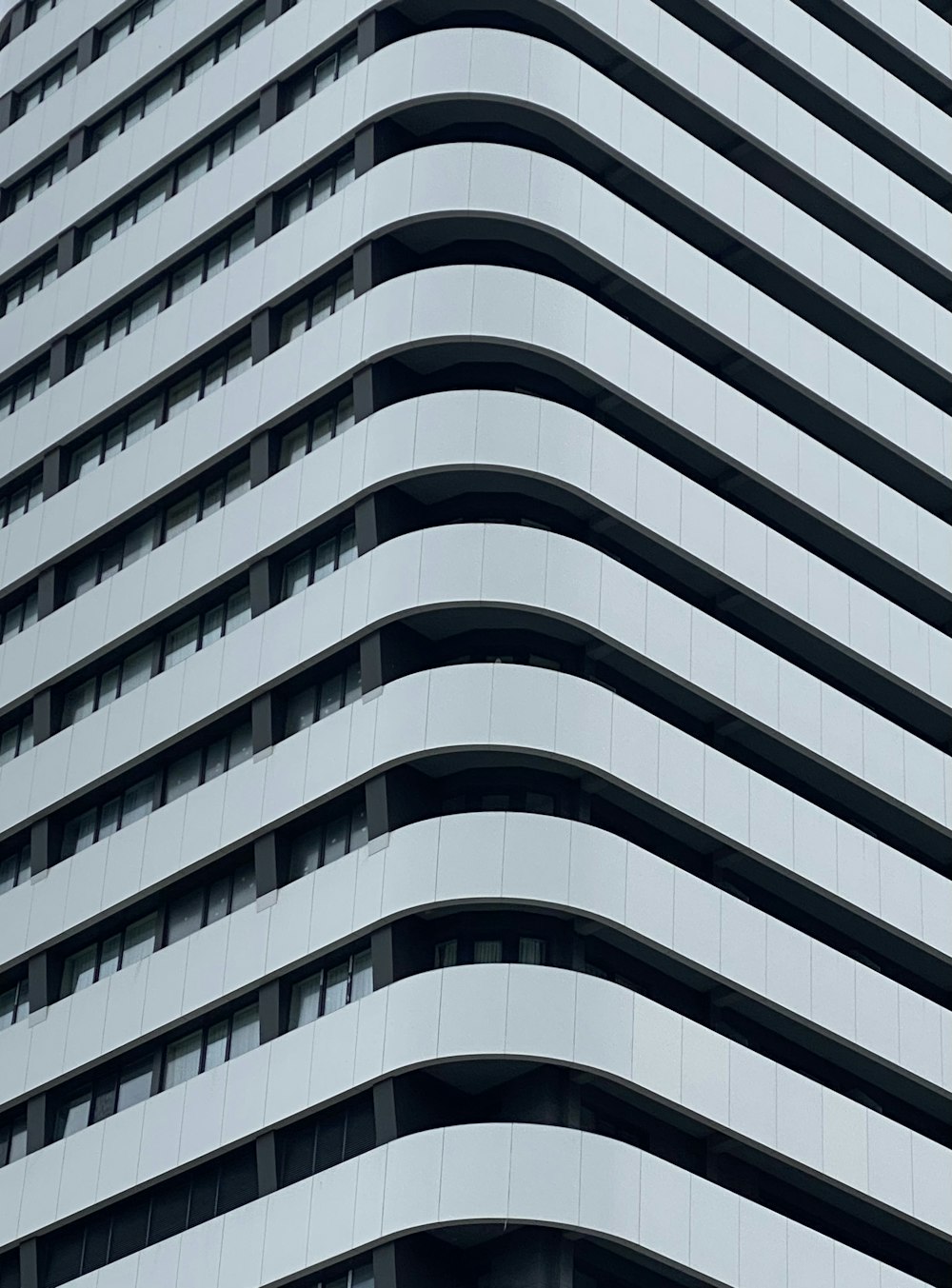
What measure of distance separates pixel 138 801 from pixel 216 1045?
751 centimetres

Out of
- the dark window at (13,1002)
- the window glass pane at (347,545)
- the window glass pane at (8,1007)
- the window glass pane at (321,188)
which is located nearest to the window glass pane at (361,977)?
the window glass pane at (347,545)

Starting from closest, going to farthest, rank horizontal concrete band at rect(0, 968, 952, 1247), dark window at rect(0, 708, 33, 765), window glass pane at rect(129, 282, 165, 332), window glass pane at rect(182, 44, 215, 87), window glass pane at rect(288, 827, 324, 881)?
horizontal concrete band at rect(0, 968, 952, 1247)
window glass pane at rect(288, 827, 324, 881)
dark window at rect(0, 708, 33, 765)
window glass pane at rect(129, 282, 165, 332)
window glass pane at rect(182, 44, 215, 87)

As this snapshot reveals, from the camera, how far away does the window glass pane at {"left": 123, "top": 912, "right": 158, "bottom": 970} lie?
60156 millimetres

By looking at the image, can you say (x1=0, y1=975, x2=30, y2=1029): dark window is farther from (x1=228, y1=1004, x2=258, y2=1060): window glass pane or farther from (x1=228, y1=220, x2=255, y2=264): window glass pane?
(x1=228, y1=220, x2=255, y2=264): window glass pane

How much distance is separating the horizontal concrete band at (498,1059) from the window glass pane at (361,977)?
1006 millimetres

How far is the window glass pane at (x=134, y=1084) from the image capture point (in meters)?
58.4

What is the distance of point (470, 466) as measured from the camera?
186 feet

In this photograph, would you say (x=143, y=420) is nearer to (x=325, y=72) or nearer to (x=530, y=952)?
(x=325, y=72)

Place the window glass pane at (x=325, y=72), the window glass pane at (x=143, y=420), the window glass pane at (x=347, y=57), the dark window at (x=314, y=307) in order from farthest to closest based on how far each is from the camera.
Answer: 1. the window glass pane at (x=143, y=420)
2. the window glass pane at (x=325, y=72)
3. the window glass pane at (x=347, y=57)
4. the dark window at (x=314, y=307)

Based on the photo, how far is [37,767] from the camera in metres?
64.6

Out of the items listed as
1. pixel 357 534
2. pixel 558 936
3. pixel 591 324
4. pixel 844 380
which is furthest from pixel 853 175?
pixel 558 936

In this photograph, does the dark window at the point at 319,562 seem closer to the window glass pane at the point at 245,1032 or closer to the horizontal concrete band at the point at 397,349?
the horizontal concrete band at the point at 397,349

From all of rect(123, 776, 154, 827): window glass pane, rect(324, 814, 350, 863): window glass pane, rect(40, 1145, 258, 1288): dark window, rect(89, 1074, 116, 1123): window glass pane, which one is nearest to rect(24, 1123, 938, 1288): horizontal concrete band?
rect(40, 1145, 258, 1288): dark window

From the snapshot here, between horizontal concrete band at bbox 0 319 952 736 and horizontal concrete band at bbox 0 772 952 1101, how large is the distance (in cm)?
539
